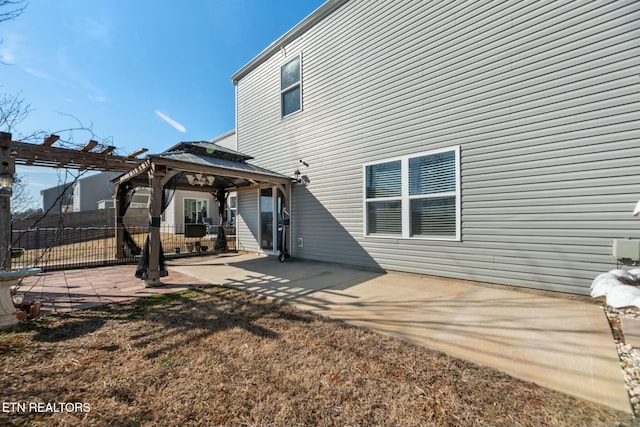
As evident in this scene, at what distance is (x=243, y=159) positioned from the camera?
7797mm

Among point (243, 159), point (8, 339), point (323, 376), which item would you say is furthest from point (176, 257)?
point (323, 376)

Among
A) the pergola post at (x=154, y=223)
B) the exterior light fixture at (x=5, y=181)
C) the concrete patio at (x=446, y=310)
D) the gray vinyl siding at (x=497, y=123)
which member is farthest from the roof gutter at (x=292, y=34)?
the exterior light fixture at (x=5, y=181)

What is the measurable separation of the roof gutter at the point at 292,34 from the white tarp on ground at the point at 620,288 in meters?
7.09

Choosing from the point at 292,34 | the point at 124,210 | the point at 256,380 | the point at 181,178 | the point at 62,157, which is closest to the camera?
the point at 256,380

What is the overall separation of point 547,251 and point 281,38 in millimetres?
8072

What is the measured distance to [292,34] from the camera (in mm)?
7363

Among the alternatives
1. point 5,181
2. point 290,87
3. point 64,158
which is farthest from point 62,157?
point 290,87

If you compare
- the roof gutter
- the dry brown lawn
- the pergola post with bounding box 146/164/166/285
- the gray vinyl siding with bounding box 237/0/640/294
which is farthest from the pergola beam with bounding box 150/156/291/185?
the roof gutter

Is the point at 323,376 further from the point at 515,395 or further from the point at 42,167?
the point at 42,167

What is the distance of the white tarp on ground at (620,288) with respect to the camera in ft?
7.50

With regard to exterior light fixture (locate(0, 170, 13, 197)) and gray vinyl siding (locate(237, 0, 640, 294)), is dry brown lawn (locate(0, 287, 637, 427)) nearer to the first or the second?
exterior light fixture (locate(0, 170, 13, 197))

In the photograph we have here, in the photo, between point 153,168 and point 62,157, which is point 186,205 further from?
point 153,168

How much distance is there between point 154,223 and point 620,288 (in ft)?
20.6

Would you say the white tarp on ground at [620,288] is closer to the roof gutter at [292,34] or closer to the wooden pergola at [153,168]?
the wooden pergola at [153,168]
